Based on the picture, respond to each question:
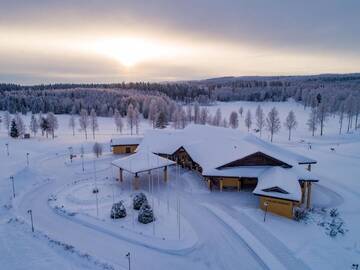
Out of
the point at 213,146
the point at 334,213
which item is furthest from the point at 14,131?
the point at 334,213

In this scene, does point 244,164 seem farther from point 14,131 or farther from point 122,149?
point 14,131

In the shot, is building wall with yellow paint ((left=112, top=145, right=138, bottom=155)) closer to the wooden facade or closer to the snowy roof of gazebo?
the snowy roof of gazebo

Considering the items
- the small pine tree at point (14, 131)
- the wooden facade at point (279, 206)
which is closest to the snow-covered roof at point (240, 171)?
the wooden facade at point (279, 206)

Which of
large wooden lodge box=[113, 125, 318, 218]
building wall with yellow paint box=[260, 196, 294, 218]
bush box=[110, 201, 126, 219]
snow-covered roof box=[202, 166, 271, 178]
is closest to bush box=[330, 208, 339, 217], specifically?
large wooden lodge box=[113, 125, 318, 218]

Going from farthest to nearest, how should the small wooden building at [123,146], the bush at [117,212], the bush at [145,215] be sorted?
the small wooden building at [123,146] < the bush at [117,212] < the bush at [145,215]

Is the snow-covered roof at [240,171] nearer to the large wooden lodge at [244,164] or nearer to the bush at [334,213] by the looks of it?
the large wooden lodge at [244,164]

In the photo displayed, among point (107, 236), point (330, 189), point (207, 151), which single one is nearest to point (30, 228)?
point (107, 236)
